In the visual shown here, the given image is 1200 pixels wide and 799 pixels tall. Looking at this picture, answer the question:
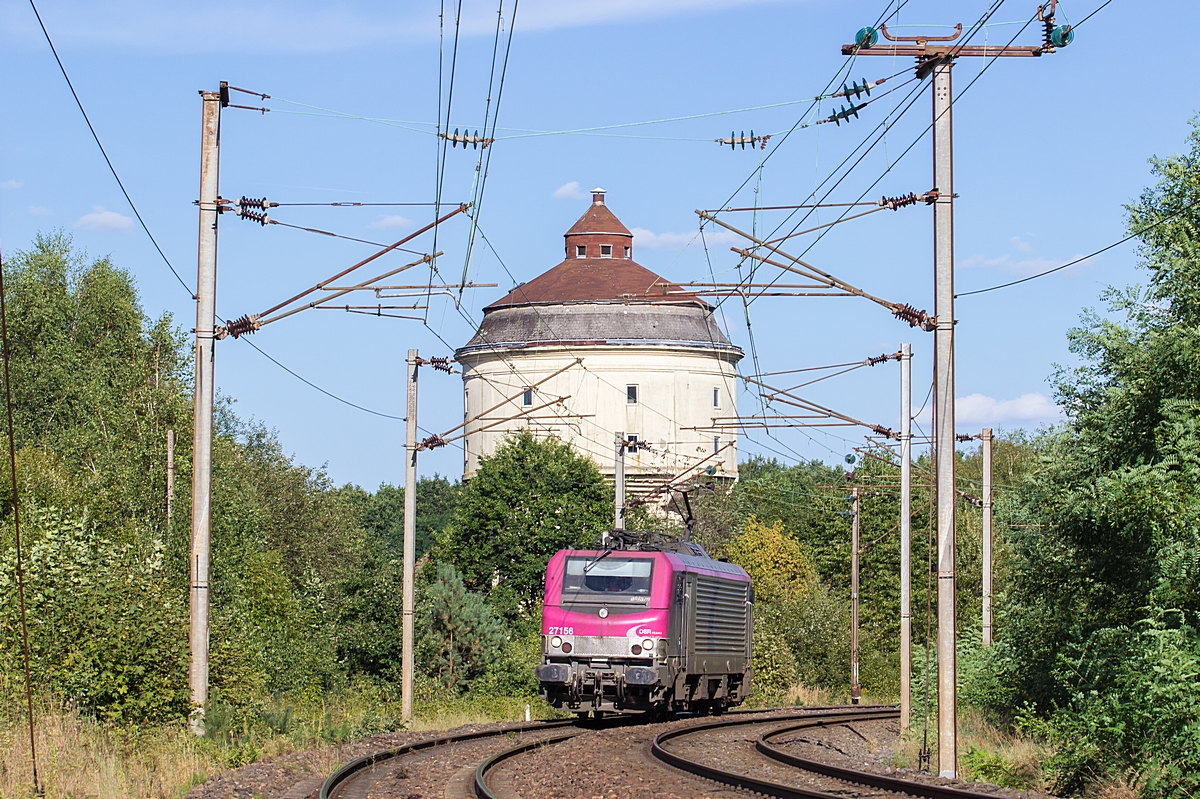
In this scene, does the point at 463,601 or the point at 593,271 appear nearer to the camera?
the point at 463,601

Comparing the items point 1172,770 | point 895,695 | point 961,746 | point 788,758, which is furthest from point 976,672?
point 895,695

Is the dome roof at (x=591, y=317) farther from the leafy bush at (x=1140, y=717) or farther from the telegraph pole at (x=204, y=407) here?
the leafy bush at (x=1140, y=717)

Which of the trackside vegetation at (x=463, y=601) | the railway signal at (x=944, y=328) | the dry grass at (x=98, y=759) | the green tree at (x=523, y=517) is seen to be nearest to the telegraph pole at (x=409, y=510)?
the trackside vegetation at (x=463, y=601)

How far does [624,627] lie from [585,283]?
42169 mm

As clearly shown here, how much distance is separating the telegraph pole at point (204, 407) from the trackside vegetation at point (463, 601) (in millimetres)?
583

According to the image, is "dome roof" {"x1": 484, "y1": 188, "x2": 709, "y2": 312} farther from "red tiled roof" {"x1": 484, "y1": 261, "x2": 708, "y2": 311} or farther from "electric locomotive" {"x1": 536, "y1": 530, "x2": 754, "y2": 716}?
"electric locomotive" {"x1": 536, "y1": 530, "x2": 754, "y2": 716}

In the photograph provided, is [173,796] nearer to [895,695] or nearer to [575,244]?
[895,695]

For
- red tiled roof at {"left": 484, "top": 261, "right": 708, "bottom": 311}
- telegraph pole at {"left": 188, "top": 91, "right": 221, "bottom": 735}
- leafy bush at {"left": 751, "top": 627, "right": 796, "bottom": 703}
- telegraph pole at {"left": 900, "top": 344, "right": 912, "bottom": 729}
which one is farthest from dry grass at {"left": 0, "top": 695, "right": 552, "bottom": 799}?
red tiled roof at {"left": 484, "top": 261, "right": 708, "bottom": 311}

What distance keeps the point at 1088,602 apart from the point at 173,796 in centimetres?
1352

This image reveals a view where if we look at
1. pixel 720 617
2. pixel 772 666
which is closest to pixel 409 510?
pixel 720 617

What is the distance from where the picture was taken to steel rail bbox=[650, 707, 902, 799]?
50.0 feet

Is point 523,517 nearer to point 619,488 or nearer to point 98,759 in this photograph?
point 619,488

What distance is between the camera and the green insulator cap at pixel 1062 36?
54.5 ft

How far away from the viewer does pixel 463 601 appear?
1524 inches
